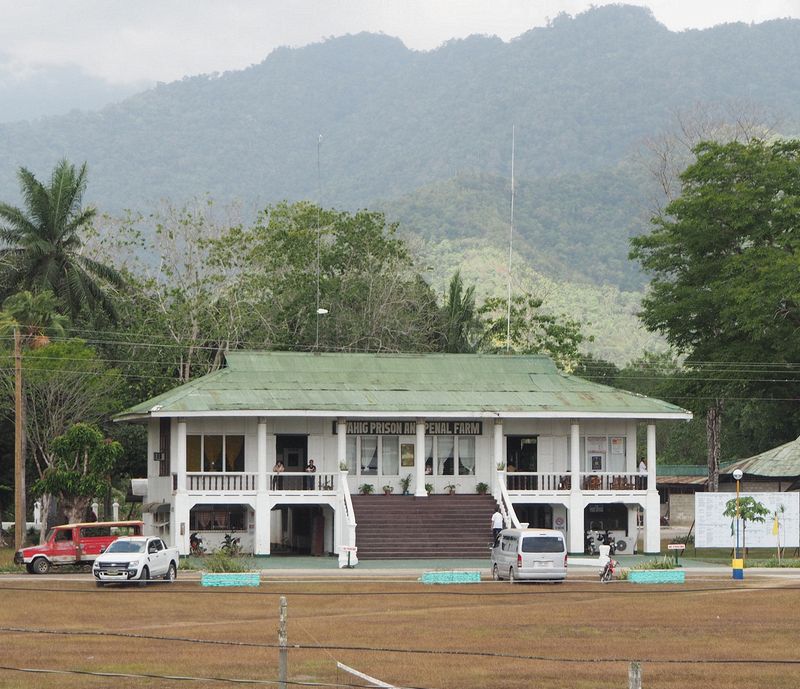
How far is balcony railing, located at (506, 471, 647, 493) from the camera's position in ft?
174

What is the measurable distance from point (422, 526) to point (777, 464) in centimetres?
2141

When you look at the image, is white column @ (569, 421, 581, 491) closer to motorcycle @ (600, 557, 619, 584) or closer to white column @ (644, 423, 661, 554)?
white column @ (644, 423, 661, 554)

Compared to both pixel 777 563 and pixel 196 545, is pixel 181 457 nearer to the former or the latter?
pixel 196 545

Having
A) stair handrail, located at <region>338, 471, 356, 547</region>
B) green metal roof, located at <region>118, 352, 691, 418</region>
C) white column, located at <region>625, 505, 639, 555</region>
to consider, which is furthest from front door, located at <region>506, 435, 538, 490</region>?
stair handrail, located at <region>338, 471, 356, 547</region>

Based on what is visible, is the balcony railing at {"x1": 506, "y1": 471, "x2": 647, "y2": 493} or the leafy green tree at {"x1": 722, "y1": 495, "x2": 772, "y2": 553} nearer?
the leafy green tree at {"x1": 722, "y1": 495, "x2": 772, "y2": 553}

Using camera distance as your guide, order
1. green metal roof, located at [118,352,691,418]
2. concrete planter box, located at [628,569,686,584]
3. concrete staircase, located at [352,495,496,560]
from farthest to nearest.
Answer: green metal roof, located at [118,352,691,418], concrete staircase, located at [352,495,496,560], concrete planter box, located at [628,569,686,584]

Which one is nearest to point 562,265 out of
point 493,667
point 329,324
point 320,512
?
point 329,324

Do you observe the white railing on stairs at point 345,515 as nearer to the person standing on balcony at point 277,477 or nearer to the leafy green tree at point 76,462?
the person standing on balcony at point 277,477

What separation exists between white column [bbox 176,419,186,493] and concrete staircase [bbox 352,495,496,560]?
6603 millimetres

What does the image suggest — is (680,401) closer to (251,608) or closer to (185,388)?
(185,388)

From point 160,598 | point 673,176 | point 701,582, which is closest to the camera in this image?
point 160,598

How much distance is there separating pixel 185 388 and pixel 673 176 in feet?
140

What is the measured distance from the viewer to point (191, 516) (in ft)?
171

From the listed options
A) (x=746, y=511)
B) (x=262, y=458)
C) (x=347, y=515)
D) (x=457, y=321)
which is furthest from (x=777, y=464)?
(x=262, y=458)
